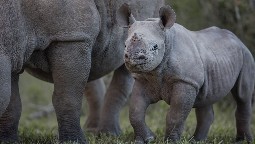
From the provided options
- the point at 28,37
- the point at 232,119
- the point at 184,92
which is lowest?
the point at 232,119

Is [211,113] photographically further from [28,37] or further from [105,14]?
A: [28,37]

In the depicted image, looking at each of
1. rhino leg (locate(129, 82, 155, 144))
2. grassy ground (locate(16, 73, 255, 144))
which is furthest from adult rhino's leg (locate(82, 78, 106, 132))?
rhino leg (locate(129, 82, 155, 144))

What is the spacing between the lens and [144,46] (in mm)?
6098

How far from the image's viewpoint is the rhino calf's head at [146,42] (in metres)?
6.07

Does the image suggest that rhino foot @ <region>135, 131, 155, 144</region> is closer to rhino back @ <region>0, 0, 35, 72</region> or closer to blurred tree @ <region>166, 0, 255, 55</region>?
rhino back @ <region>0, 0, 35, 72</region>

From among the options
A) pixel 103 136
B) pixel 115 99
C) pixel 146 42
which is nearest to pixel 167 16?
pixel 146 42

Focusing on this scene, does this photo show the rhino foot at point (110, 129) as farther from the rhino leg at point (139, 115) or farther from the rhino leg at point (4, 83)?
the rhino leg at point (4, 83)

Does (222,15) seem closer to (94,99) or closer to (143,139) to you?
(94,99)

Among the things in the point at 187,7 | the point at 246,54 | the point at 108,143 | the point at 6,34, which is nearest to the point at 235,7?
the point at 187,7

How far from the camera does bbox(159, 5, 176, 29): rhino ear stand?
6387 mm

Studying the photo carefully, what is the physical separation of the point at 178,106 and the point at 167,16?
2.82 feet

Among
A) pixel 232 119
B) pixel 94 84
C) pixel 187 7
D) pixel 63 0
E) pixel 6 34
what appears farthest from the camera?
pixel 187 7

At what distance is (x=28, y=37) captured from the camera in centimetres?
670

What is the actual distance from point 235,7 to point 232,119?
79.4 inches
